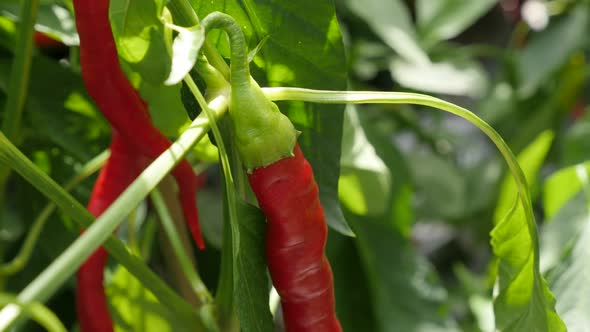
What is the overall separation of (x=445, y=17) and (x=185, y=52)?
769 millimetres

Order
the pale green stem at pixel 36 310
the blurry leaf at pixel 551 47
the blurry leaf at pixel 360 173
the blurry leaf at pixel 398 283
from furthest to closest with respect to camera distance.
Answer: the blurry leaf at pixel 551 47
the blurry leaf at pixel 398 283
the blurry leaf at pixel 360 173
the pale green stem at pixel 36 310

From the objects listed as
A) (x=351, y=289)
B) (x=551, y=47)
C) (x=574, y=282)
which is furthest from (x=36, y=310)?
(x=551, y=47)

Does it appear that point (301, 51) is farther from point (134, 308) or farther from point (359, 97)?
point (134, 308)

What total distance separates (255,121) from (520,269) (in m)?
0.20

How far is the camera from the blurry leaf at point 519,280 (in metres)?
0.50

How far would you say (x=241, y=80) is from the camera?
16.5 inches

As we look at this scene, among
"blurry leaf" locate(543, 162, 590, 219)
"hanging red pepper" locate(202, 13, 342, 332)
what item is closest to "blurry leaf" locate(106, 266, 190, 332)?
"hanging red pepper" locate(202, 13, 342, 332)

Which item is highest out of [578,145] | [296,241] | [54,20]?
[54,20]

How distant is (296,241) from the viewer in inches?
18.5

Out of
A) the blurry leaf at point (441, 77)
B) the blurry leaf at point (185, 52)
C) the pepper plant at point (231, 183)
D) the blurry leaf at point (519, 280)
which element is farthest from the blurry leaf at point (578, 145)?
the blurry leaf at point (185, 52)

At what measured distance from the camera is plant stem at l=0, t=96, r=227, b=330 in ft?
1.07

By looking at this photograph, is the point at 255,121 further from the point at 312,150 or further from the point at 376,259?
the point at 376,259

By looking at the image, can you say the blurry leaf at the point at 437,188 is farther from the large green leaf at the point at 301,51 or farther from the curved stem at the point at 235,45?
the curved stem at the point at 235,45

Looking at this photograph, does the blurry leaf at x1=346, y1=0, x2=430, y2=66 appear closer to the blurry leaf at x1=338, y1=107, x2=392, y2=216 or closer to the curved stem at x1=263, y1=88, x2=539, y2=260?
the blurry leaf at x1=338, y1=107, x2=392, y2=216
